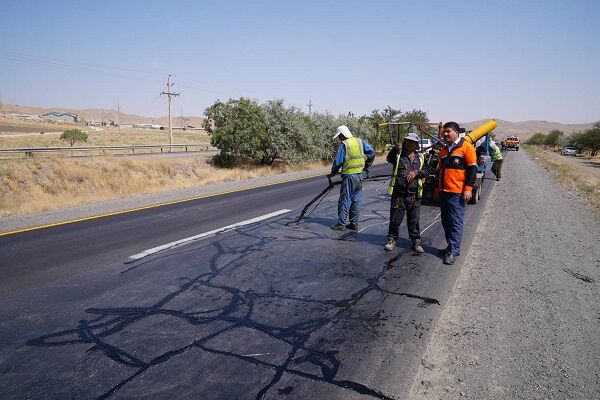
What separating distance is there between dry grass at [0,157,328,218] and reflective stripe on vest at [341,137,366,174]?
10.0 meters

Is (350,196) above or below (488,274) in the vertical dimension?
above

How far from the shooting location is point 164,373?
295cm

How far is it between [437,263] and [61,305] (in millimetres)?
5025

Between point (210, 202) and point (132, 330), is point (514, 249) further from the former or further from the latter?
point (210, 202)

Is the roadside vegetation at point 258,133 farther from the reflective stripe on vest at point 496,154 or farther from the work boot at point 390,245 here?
the work boot at point 390,245

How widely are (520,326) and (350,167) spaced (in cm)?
413

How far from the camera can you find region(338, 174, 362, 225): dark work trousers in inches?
284

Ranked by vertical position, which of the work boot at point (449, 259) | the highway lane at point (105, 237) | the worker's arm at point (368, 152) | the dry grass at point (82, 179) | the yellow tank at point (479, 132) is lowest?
the dry grass at point (82, 179)

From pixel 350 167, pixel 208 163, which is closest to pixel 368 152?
pixel 350 167

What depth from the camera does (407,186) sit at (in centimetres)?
611

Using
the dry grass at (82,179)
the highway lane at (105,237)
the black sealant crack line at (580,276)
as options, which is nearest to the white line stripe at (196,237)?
the highway lane at (105,237)

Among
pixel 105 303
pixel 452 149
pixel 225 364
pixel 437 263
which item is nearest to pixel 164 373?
pixel 225 364

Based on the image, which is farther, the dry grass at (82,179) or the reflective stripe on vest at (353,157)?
the dry grass at (82,179)

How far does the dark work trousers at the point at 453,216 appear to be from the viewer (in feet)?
18.8
